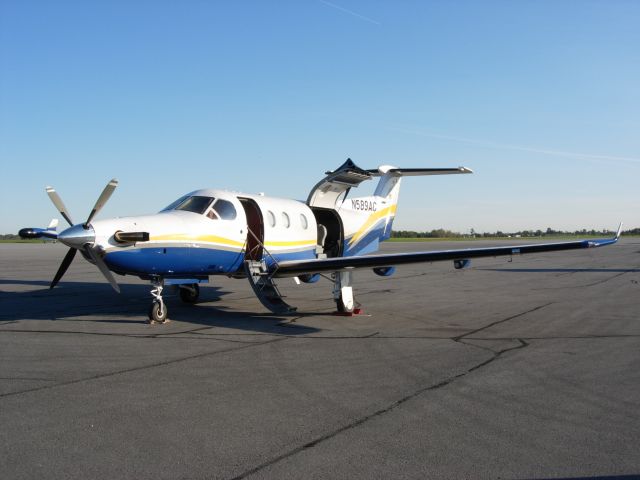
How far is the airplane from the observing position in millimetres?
10961

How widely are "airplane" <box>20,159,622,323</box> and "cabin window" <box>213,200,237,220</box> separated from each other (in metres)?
0.02

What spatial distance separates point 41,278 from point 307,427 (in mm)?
21282

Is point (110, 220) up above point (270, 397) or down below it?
above

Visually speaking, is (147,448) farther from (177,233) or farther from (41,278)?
(41,278)

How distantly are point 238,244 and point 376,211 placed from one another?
20.9 ft

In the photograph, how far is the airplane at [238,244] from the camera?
10961mm

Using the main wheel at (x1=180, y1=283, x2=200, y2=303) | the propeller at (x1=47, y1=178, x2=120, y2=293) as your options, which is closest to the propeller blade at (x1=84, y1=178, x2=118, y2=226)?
the propeller at (x1=47, y1=178, x2=120, y2=293)

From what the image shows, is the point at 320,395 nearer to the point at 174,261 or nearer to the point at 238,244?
the point at 174,261

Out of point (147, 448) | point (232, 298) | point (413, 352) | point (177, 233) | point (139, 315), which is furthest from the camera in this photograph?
point (232, 298)

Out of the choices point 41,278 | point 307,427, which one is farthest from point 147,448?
point 41,278

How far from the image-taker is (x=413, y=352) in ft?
29.1

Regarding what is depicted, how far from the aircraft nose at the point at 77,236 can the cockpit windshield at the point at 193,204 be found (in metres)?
2.54

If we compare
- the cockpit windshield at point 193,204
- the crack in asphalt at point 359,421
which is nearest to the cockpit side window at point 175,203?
the cockpit windshield at point 193,204

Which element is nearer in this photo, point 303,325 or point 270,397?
point 270,397
